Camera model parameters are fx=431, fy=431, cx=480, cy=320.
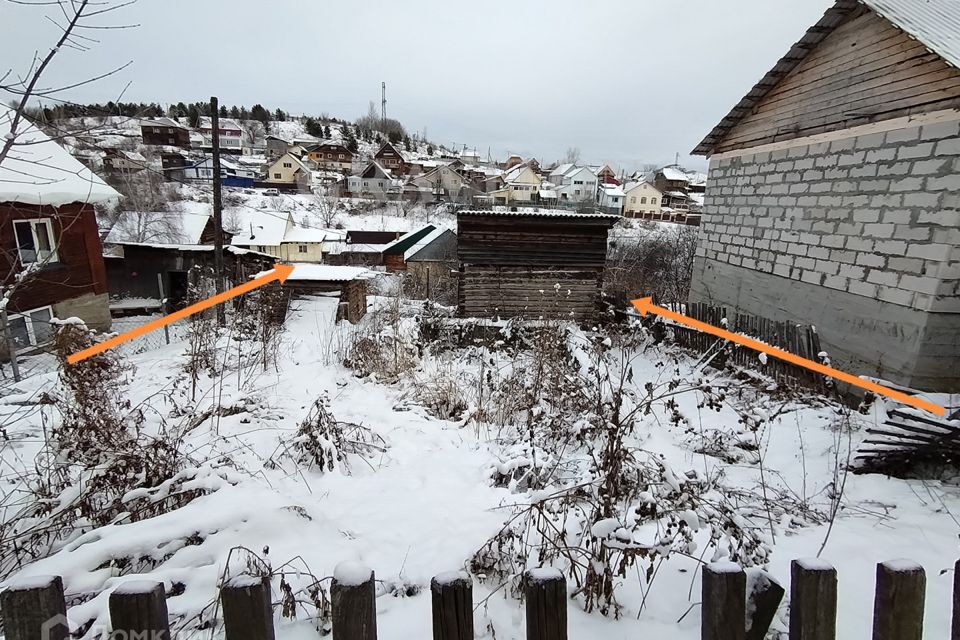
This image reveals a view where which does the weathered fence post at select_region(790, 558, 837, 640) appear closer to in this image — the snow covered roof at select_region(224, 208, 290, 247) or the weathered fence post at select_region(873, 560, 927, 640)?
the weathered fence post at select_region(873, 560, 927, 640)

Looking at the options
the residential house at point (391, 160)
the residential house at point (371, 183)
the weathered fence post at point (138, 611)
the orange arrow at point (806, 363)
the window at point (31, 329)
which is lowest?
the window at point (31, 329)

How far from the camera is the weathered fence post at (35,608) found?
112 centimetres

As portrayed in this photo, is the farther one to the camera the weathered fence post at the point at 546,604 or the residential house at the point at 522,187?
the residential house at the point at 522,187

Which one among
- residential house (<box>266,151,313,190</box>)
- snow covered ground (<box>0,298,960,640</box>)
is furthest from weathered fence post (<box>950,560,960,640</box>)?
residential house (<box>266,151,313,190</box>)

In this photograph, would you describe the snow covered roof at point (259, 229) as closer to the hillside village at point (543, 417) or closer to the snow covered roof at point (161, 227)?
the snow covered roof at point (161, 227)

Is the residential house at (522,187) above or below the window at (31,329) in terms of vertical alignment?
above

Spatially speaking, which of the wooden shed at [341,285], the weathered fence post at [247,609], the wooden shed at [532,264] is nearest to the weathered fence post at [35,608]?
the weathered fence post at [247,609]

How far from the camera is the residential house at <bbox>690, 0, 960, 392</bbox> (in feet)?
19.4

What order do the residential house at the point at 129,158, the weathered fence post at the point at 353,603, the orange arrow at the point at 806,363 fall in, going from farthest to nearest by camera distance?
the orange arrow at the point at 806,363 → the residential house at the point at 129,158 → the weathered fence post at the point at 353,603

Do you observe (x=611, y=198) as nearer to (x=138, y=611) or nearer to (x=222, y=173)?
(x=222, y=173)

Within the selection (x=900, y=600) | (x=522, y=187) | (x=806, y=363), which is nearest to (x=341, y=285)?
(x=806, y=363)

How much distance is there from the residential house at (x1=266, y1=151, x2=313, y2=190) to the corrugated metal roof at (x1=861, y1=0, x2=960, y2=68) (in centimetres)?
5641

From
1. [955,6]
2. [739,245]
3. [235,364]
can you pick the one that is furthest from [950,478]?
[235,364]

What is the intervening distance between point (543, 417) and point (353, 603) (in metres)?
3.82
